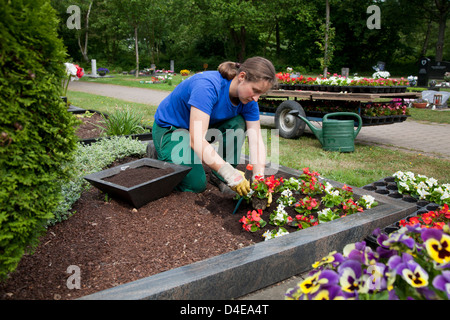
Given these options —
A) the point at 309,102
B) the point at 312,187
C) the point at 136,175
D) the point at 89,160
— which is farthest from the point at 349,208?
the point at 309,102

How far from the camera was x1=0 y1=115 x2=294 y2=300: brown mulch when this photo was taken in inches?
70.0

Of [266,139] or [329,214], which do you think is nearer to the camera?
[329,214]

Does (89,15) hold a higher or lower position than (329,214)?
higher

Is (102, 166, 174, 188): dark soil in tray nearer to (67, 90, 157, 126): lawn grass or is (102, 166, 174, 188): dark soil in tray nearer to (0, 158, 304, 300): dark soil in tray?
(0, 158, 304, 300): dark soil in tray

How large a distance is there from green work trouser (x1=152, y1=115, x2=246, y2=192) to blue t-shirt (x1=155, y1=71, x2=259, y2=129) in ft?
0.27

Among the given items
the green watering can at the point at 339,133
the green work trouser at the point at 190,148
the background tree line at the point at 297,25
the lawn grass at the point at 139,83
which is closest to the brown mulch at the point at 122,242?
the green work trouser at the point at 190,148

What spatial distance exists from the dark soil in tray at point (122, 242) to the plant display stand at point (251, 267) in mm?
280

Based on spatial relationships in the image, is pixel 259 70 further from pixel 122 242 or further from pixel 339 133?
pixel 339 133

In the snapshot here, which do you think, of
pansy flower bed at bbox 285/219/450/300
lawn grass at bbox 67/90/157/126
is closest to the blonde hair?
pansy flower bed at bbox 285/219/450/300

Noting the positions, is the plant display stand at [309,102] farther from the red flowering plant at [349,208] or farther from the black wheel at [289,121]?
the red flowering plant at [349,208]
